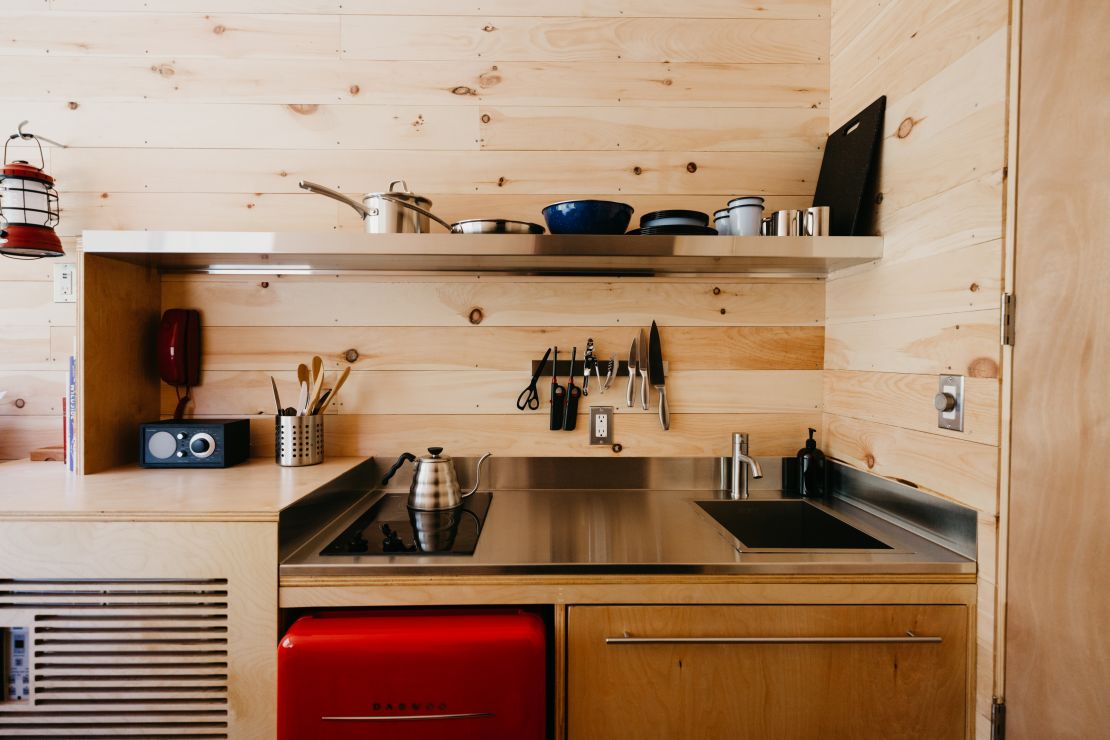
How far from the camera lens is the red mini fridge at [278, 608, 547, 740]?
100 cm

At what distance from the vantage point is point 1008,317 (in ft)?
3.36

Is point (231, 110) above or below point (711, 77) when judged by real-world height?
below

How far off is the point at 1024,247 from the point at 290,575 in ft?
5.06

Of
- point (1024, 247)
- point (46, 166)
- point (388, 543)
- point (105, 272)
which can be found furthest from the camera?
point (46, 166)

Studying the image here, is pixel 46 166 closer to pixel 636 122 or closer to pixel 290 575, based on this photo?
pixel 290 575

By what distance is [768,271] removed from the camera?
1.70 m

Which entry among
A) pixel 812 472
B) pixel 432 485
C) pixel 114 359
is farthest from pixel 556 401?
pixel 114 359

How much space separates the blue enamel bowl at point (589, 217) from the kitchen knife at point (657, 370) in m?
0.39

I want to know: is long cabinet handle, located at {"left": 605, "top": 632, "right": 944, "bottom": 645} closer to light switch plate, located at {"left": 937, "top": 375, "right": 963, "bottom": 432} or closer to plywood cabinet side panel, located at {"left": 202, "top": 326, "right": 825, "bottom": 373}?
light switch plate, located at {"left": 937, "top": 375, "right": 963, "bottom": 432}

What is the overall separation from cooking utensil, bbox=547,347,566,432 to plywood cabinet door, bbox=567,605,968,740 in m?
0.71

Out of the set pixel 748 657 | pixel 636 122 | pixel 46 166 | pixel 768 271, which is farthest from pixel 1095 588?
pixel 46 166

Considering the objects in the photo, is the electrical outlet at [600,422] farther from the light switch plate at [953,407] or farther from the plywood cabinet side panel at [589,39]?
the plywood cabinet side panel at [589,39]

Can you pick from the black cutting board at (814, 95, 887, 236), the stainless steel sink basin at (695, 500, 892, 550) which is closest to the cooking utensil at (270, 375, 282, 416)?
the stainless steel sink basin at (695, 500, 892, 550)

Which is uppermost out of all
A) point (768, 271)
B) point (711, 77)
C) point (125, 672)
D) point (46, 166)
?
point (711, 77)
